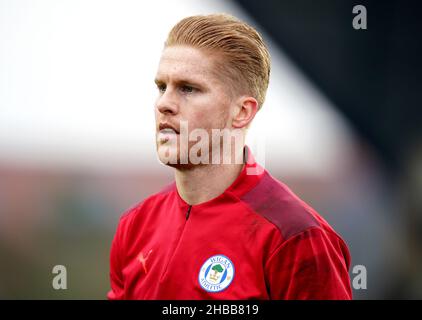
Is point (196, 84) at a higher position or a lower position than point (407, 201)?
higher

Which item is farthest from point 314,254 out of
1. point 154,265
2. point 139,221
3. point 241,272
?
point 139,221

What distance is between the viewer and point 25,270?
17.3ft

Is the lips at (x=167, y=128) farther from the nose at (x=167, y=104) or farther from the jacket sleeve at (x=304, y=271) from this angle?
the jacket sleeve at (x=304, y=271)

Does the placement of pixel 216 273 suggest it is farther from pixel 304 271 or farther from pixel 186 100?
pixel 186 100

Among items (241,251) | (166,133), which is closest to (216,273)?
(241,251)

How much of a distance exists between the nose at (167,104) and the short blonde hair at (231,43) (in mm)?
224

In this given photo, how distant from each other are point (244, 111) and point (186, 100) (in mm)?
270

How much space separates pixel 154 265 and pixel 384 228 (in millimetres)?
3619

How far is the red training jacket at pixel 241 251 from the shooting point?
211 centimetres

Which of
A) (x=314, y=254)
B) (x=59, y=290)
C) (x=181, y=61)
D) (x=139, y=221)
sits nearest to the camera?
(x=314, y=254)

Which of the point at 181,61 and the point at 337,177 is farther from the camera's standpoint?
the point at 337,177

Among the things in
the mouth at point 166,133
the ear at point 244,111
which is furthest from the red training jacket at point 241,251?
the mouth at point 166,133

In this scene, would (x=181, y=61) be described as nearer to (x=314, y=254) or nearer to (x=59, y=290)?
(x=314, y=254)

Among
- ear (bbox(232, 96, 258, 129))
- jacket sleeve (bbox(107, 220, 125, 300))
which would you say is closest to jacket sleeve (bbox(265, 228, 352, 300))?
ear (bbox(232, 96, 258, 129))
